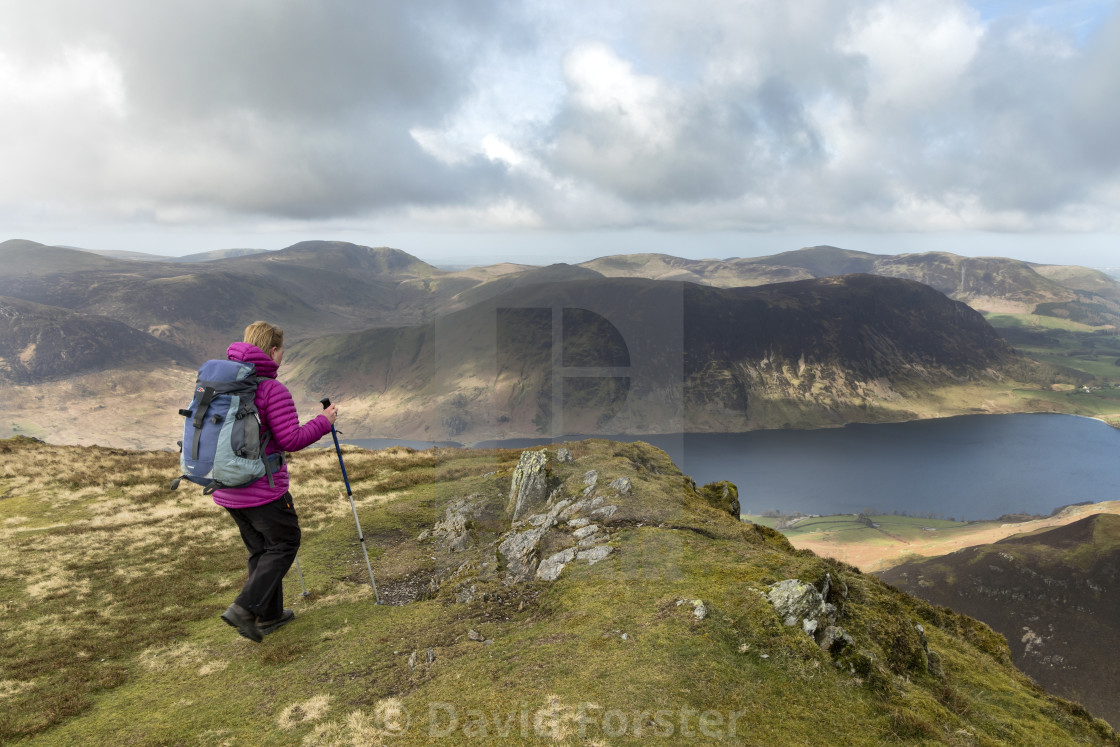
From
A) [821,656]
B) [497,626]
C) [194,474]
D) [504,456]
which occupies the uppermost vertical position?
[194,474]

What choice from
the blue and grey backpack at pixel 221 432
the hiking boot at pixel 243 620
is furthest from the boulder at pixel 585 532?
the blue and grey backpack at pixel 221 432

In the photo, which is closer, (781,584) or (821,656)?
(821,656)

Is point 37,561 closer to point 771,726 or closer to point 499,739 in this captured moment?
point 499,739

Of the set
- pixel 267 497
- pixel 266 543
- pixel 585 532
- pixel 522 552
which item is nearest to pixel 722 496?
pixel 585 532

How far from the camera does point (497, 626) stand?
1080cm

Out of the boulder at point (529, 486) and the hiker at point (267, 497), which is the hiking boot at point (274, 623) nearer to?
the hiker at point (267, 497)

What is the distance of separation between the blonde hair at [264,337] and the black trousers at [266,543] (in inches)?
109

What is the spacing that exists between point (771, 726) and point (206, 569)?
52.4ft

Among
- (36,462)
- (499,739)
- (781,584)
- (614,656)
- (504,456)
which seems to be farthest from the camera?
(504,456)

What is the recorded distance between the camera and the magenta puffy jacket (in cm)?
858

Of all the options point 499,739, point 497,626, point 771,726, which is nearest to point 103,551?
point 497,626

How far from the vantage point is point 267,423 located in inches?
340

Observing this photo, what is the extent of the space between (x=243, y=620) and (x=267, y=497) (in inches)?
109

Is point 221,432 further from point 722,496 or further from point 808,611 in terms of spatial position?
point 722,496
